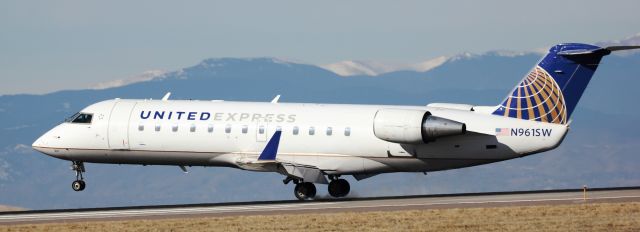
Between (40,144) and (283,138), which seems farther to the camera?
(40,144)

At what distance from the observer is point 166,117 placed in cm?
5322

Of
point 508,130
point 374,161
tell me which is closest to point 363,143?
point 374,161

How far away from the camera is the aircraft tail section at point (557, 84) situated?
50406 millimetres

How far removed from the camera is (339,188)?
172 ft

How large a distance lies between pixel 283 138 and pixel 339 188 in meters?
3.13

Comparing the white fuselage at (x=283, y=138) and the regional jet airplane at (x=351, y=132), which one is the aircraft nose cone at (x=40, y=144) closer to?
the white fuselage at (x=283, y=138)

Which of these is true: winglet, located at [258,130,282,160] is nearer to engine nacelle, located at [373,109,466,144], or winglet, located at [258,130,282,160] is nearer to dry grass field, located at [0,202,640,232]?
engine nacelle, located at [373,109,466,144]

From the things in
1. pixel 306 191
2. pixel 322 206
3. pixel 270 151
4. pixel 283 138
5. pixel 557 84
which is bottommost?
pixel 322 206

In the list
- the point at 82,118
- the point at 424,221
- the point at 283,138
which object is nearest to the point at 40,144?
the point at 82,118

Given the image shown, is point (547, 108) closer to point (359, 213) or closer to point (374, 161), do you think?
point (374, 161)

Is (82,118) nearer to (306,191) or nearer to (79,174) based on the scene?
(79,174)

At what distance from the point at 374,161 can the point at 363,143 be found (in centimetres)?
87

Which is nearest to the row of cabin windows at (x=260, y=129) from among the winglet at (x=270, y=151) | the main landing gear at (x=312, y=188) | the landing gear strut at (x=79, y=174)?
the winglet at (x=270, y=151)

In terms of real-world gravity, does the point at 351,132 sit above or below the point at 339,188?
above
